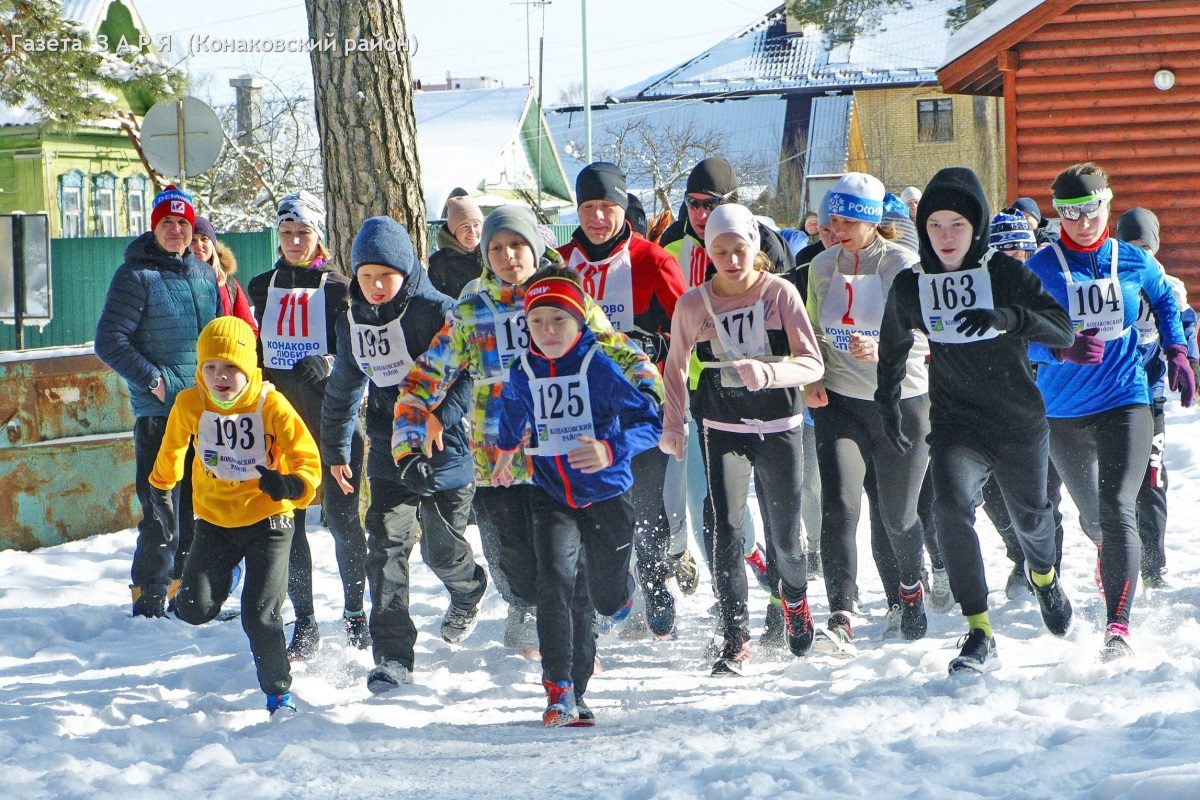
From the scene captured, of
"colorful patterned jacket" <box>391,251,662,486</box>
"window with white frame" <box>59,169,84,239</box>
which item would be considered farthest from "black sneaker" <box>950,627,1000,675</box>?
"window with white frame" <box>59,169,84,239</box>

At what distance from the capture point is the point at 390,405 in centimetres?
630

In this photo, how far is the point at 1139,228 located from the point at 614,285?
338 cm

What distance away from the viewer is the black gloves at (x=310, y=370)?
700 centimetres

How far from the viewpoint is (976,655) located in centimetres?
559

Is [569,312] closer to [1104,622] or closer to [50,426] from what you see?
[1104,622]

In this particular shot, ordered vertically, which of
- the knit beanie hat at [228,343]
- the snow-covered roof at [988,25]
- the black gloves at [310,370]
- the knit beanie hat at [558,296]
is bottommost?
the black gloves at [310,370]

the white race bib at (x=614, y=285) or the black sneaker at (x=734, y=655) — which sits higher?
the white race bib at (x=614, y=285)

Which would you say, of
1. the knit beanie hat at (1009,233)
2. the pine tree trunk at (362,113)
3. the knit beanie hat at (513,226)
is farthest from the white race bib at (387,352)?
the pine tree trunk at (362,113)

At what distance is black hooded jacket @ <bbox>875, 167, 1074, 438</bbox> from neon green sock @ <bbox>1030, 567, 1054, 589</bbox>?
2.32 feet

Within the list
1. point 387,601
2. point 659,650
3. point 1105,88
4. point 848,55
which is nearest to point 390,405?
point 387,601

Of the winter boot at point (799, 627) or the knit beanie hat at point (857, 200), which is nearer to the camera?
the winter boot at point (799, 627)

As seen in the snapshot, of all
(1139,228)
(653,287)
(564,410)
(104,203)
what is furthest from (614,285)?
(104,203)

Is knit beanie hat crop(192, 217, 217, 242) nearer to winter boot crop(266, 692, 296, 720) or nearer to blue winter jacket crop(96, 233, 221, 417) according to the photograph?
blue winter jacket crop(96, 233, 221, 417)

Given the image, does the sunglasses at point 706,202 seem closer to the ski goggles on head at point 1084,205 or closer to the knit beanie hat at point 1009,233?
the knit beanie hat at point 1009,233
